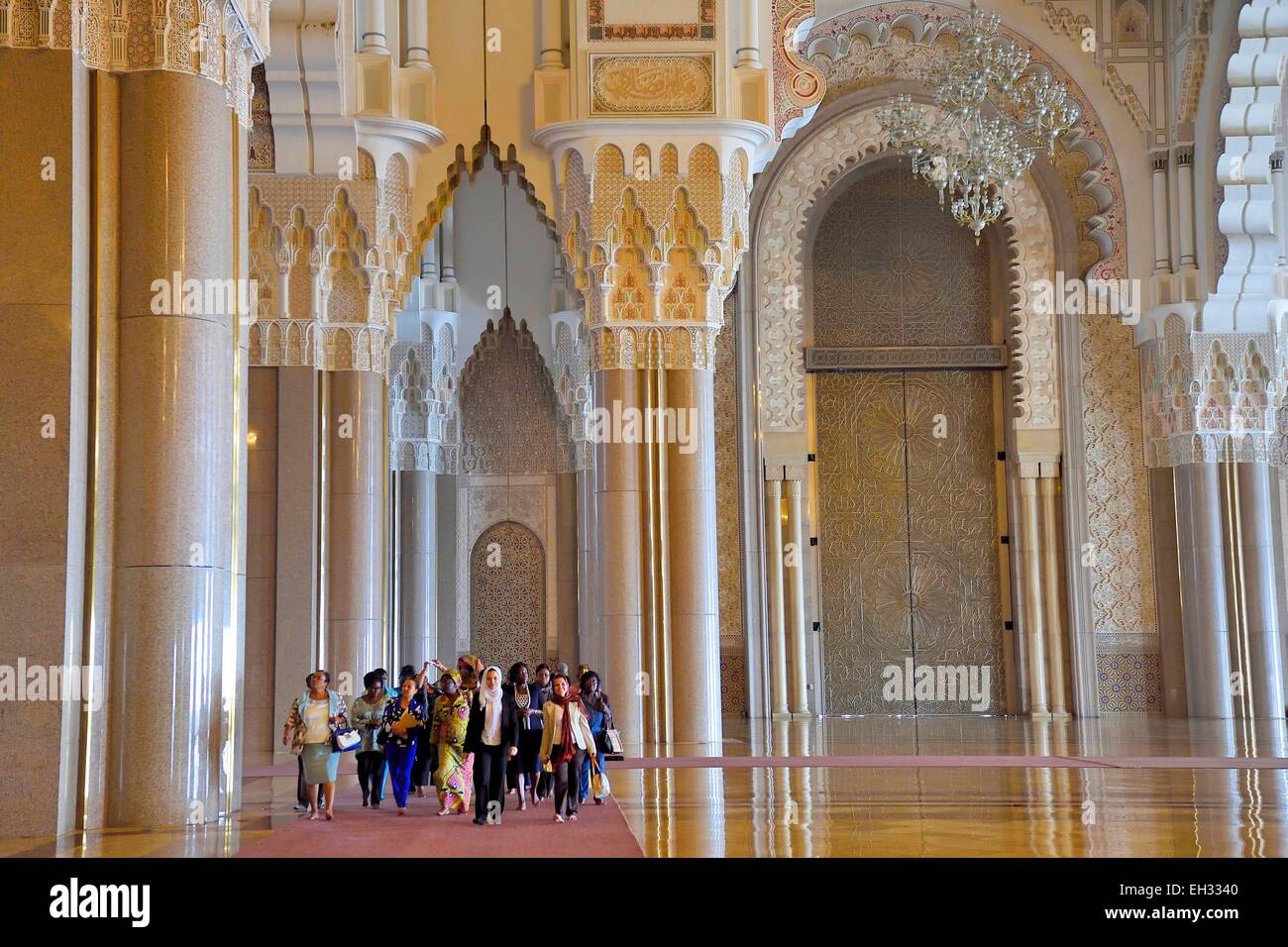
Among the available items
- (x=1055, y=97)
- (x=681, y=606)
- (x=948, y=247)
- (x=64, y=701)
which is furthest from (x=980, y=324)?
(x=64, y=701)

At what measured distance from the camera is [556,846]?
643cm

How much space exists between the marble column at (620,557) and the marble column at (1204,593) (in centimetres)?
687

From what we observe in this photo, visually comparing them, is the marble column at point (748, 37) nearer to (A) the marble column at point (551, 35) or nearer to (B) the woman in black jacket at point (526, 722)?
(A) the marble column at point (551, 35)

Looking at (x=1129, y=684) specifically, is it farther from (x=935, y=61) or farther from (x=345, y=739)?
(x=345, y=739)

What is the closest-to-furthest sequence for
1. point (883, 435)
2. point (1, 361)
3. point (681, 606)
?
point (1, 361) → point (681, 606) → point (883, 435)

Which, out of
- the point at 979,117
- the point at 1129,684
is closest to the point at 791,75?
the point at 979,117

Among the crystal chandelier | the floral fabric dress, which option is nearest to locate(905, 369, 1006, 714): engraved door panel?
the crystal chandelier

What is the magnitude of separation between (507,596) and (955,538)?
201 inches

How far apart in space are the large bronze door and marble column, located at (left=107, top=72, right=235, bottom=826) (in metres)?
10.7

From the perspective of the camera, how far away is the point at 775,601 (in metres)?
16.7

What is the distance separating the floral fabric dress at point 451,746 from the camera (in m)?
7.87
